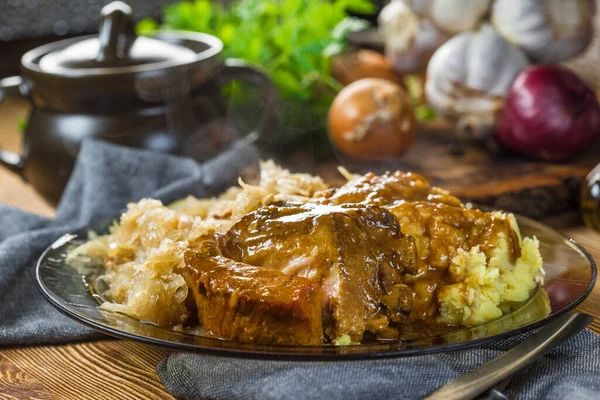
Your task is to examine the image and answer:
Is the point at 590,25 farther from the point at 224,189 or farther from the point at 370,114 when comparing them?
the point at 224,189

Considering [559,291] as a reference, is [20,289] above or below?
below

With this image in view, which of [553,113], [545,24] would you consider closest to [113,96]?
[553,113]

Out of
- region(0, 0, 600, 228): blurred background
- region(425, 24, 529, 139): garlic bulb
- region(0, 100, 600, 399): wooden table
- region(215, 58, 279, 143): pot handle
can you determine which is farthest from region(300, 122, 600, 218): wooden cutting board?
region(0, 100, 600, 399): wooden table

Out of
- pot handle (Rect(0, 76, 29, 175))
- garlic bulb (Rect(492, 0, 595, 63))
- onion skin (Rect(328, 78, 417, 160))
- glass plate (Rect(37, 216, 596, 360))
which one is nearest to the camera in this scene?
glass plate (Rect(37, 216, 596, 360))

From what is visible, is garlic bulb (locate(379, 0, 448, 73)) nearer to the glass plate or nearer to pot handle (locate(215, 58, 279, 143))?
pot handle (locate(215, 58, 279, 143))

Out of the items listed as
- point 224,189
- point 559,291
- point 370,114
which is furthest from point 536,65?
point 559,291
